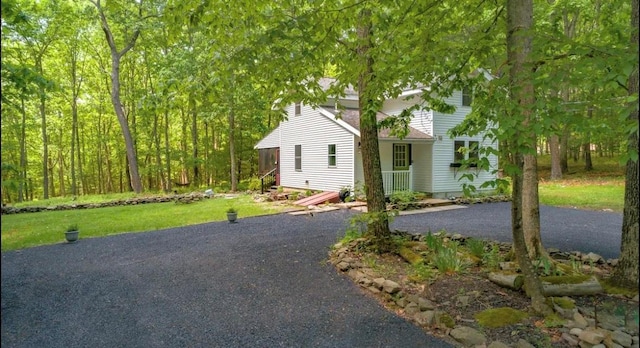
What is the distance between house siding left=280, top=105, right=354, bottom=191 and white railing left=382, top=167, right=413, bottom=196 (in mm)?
1347

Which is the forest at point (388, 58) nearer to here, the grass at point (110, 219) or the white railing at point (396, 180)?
the grass at point (110, 219)

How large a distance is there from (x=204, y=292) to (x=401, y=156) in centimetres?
1099

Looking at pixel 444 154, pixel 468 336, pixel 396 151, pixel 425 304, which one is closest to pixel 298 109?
pixel 396 151

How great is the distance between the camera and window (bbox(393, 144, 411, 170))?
14297 mm

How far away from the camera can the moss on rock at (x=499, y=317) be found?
3693 mm

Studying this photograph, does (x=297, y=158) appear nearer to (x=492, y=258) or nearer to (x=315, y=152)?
(x=315, y=152)

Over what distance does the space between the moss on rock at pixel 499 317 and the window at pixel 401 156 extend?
10.5m

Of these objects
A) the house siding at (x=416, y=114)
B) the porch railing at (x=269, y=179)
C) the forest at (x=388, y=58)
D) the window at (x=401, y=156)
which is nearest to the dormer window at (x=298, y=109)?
the porch railing at (x=269, y=179)

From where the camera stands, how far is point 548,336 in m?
3.39

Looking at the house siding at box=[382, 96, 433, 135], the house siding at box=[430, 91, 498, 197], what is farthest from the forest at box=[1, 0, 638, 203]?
the house siding at box=[382, 96, 433, 135]

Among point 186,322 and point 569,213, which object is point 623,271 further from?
point 569,213

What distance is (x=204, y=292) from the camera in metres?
4.93

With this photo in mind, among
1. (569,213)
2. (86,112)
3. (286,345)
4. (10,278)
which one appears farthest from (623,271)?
(86,112)

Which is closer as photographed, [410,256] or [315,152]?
[410,256]
